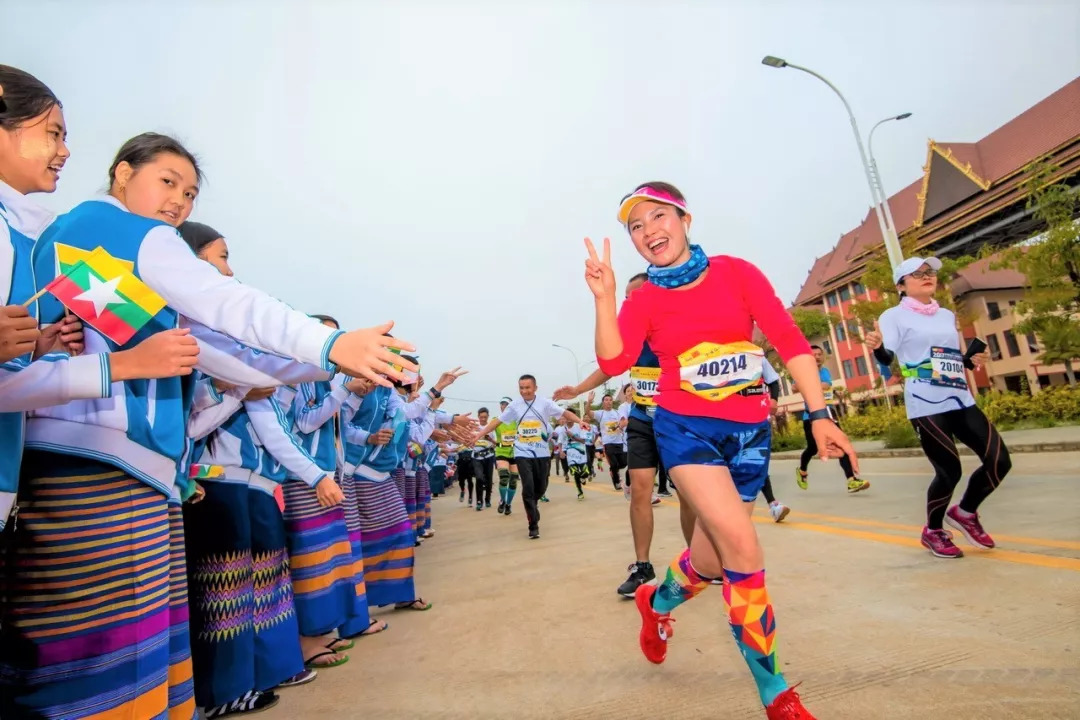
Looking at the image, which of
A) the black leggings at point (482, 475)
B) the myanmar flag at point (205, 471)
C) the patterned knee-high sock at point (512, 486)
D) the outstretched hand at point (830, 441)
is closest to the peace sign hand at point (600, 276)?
the outstretched hand at point (830, 441)

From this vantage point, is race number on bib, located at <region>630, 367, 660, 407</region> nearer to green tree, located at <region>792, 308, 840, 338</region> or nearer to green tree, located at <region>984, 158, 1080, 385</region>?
green tree, located at <region>984, 158, 1080, 385</region>

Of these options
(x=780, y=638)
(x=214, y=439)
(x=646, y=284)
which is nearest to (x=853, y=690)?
(x=780, y=638)

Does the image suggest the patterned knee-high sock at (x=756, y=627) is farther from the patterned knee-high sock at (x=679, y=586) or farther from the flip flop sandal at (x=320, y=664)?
the flip flop sandal at (x=320, y=664)

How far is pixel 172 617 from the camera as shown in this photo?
7.23ft

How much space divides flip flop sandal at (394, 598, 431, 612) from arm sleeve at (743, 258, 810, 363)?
3272 millimetres

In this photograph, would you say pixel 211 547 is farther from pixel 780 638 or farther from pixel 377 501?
pixel 780 638

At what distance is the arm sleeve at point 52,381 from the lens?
58.7 inches

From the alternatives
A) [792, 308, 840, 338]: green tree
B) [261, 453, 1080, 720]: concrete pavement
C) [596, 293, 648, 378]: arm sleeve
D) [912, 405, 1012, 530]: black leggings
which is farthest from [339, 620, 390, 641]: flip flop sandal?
[792, 308, 840, 338]: green tree

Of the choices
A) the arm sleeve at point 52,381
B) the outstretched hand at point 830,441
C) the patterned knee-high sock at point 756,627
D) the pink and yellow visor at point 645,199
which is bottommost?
the patterned knee-high sock at point 756,627

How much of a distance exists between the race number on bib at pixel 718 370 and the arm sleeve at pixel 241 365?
148cm

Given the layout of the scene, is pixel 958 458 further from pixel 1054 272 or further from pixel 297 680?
pixel 1054 272

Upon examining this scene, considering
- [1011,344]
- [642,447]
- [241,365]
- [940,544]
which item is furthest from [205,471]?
[1011,344]

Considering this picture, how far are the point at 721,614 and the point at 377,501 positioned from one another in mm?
2725

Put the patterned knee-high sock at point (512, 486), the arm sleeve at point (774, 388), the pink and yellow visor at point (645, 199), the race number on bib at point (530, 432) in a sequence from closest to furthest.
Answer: the pink and yellow visor at point (645, 199), the arm sleeve at point (774, 388), the race number on bib at point (530, 432), the patterned knee-high sock at point (512, 486)
